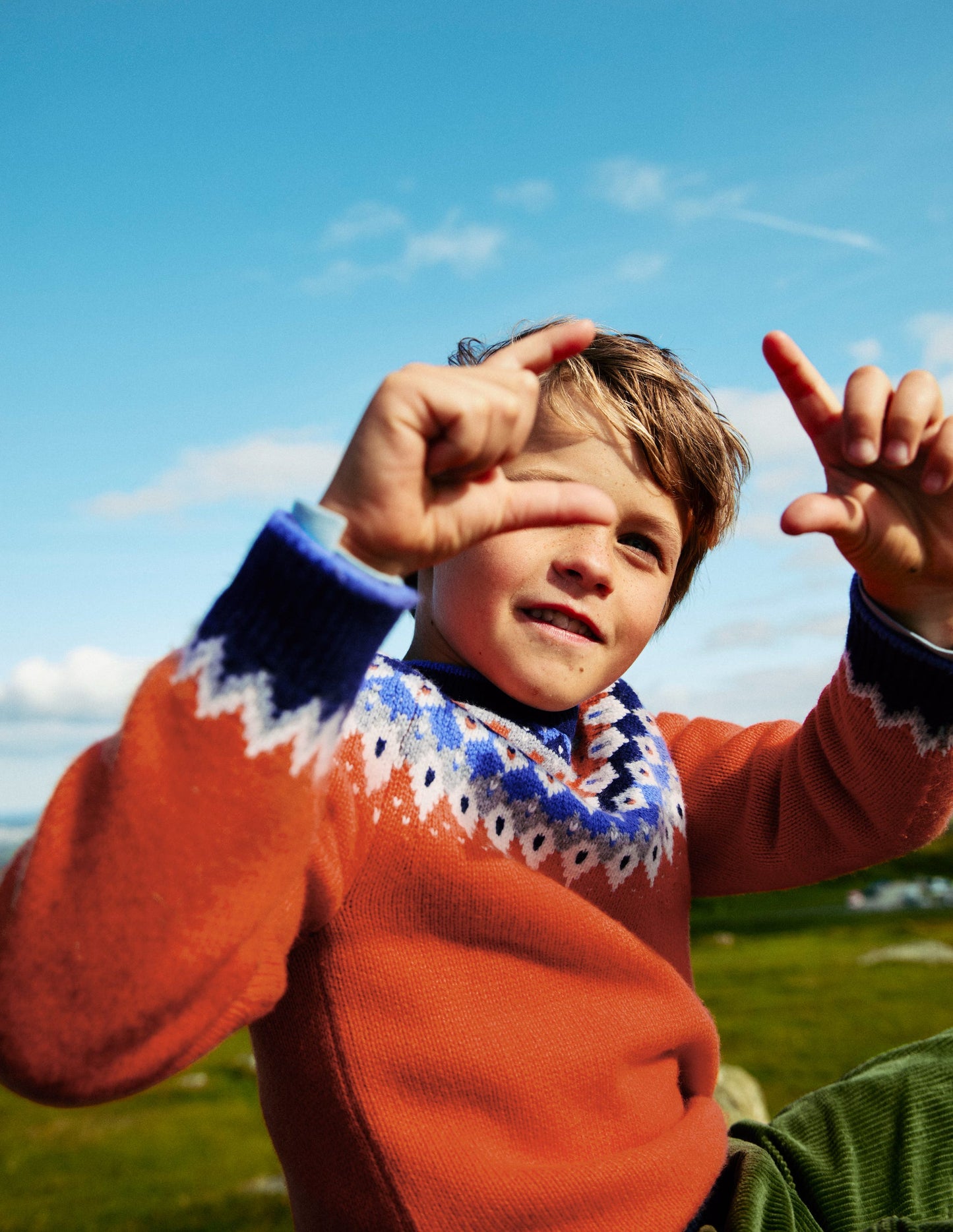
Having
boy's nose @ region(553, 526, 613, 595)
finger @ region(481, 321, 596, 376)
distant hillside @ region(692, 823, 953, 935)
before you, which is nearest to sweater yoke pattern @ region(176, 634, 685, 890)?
boy's nose @ region(553, 526, 613, 595)

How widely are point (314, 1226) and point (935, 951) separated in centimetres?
903

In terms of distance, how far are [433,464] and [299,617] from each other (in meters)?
0.25

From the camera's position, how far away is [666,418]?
6.33ft

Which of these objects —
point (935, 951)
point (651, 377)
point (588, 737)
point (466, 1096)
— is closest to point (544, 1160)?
point (466, 1096)

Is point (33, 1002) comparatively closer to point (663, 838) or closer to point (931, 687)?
point (663, 838)

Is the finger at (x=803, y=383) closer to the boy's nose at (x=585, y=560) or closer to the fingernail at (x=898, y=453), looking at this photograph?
the fingernail at (x=898, y=453)

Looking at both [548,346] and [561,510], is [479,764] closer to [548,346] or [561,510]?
[561,510]

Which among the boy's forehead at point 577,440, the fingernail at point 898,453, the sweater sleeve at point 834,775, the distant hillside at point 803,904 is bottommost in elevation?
the distant hillside at point 803,904

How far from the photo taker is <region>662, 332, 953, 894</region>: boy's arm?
4.80 feet

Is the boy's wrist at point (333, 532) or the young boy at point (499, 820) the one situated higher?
the boy's wrist at point (333, 532)

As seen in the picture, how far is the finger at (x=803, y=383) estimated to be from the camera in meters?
1.50

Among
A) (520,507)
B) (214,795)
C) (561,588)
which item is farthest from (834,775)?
(214,795)

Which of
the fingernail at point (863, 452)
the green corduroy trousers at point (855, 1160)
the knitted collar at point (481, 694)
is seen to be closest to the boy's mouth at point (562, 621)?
the knitted collar at point (481, 694)

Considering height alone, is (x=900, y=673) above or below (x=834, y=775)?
above
